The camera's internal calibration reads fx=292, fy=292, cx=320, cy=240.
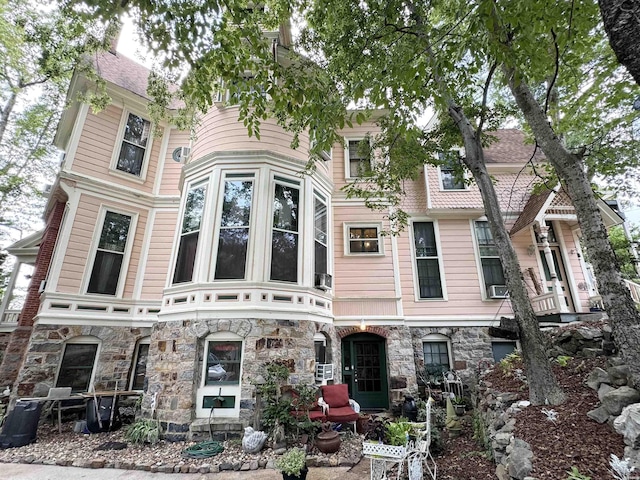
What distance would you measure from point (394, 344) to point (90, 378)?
7629mm

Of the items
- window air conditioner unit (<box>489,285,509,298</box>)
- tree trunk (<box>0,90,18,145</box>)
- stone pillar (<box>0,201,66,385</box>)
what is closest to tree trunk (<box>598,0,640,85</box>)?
window air conditioner unit (<box>489,285,509,298</box>)

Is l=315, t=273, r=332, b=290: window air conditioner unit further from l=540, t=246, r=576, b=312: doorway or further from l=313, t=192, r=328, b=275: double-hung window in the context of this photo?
l=540, t=246, r=576, b=312: doorway

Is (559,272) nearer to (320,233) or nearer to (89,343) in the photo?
(320,233)

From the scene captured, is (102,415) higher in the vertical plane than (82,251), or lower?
lower

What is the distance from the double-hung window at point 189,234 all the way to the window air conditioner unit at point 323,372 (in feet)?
11.4

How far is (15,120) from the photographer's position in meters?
13.0

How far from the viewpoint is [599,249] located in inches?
147

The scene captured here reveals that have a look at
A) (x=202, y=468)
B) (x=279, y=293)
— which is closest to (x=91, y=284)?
(x=279, y=293)

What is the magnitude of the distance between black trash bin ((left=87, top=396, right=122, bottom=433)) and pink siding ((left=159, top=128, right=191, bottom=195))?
571 cm

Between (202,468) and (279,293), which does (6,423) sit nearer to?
(202,468)

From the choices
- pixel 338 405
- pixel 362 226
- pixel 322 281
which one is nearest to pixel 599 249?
pixel 322 281

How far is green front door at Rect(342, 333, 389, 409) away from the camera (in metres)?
7.43

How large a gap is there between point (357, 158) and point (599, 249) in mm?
6731

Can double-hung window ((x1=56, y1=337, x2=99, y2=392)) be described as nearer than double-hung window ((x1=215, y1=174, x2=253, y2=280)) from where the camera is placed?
No
